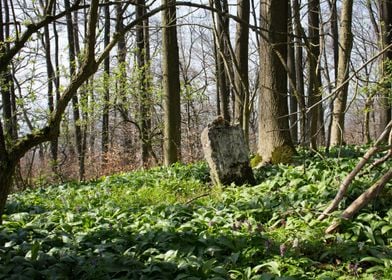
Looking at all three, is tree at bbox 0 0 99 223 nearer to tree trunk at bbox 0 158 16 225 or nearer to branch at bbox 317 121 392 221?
tree trunk at bbox 0 158 16 225

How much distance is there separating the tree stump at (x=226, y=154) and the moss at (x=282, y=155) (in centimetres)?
89

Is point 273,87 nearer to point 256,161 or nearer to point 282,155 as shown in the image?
point 282,155

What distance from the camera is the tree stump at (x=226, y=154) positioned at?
22.2ft

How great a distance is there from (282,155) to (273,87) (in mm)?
1159

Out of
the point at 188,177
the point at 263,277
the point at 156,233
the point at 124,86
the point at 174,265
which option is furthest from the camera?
the point at 124,86

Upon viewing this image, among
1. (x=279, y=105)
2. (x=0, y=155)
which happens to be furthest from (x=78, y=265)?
(x=279, y=105)

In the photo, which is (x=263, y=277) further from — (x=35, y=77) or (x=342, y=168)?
(x=35, y=77)

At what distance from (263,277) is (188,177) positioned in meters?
4.30

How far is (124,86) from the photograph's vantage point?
43.5ft

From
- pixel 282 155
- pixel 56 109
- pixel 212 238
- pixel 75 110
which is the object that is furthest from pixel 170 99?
pixel 75 110

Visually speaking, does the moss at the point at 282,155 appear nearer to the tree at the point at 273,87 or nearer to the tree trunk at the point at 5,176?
the tree at the point at 273,87

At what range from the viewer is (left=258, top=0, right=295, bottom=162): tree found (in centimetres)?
772

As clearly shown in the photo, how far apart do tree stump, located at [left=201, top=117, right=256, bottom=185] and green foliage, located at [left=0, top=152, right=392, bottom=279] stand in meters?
0.59

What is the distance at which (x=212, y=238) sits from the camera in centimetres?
425
